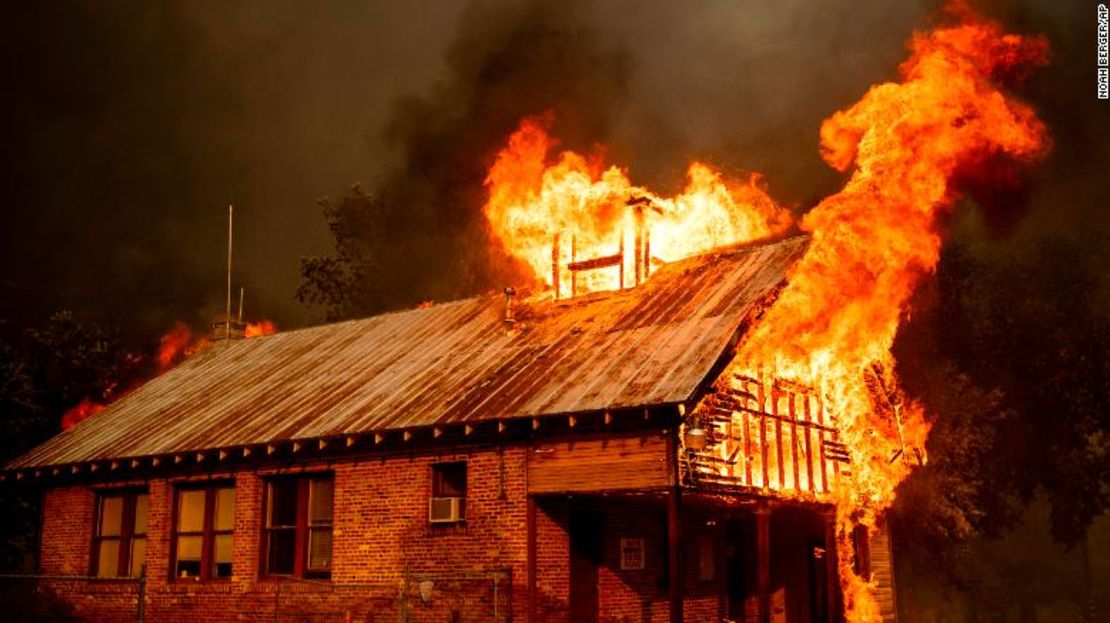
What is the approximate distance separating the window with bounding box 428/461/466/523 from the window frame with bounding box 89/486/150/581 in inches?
314

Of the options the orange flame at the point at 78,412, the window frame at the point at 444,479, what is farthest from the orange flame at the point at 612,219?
the orange flame at the point at 78,412

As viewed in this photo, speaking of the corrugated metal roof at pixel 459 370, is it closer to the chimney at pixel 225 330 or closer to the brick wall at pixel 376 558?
the brick wall at pixel 376 558

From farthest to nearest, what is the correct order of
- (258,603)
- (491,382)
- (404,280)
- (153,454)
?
(404,280) → (153,454) → (258,603) → (491,382)

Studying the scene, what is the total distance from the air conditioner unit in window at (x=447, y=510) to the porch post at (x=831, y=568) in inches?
256

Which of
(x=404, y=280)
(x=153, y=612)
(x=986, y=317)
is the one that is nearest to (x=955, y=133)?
(x=153, y=612)

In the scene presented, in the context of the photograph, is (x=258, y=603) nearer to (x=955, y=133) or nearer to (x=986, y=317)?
(x=955, y=133)

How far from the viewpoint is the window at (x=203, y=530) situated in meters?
20.6

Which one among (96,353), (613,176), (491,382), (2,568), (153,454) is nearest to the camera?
(491,382)

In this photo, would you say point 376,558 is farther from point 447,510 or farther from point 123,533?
point 123,533

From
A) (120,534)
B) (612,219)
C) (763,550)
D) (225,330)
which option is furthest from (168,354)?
(763,550)

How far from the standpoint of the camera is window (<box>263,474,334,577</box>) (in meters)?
19.1

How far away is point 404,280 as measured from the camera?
49.7 m

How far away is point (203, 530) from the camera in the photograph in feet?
68.8

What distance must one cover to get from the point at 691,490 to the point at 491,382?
15.2ft
